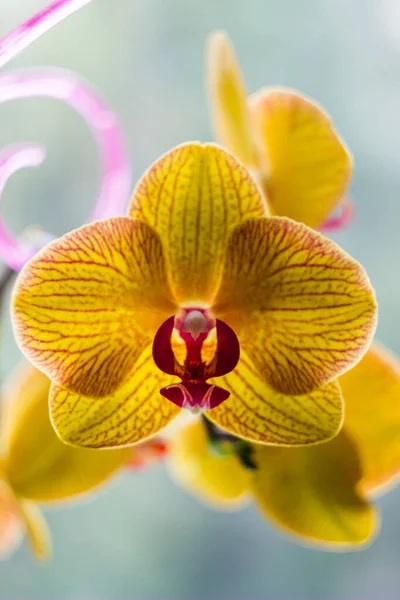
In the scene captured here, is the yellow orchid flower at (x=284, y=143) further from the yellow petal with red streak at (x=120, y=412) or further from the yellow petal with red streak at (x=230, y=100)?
the yellow petal with red streak at (x=120, y=412)

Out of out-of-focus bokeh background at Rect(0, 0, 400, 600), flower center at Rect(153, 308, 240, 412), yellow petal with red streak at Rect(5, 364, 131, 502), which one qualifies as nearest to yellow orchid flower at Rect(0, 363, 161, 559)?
yellow petal with red streak at Rect(5, 364, 131, 502)

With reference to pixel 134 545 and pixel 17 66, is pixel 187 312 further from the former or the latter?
pixel 134 545

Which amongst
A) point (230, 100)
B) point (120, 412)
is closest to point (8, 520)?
point (120, 412)

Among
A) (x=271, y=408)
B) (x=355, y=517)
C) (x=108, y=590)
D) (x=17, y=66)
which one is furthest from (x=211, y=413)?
(x=108, y=590)

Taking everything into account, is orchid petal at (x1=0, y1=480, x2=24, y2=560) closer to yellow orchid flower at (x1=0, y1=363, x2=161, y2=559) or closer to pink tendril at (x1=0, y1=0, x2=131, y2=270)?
yellow orchid flower at (x1=0, y1=363, x2=161, y2=559)

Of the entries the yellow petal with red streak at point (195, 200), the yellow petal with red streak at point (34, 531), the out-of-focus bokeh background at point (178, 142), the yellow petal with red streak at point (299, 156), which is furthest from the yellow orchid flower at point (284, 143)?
the out-of-focus bokeh background at point (178, 142)

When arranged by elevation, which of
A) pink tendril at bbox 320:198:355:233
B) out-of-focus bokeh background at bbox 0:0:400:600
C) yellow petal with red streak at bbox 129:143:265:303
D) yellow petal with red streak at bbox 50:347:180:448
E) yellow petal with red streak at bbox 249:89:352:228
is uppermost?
yellow petal with red streak at bbox 129:143:265:303
